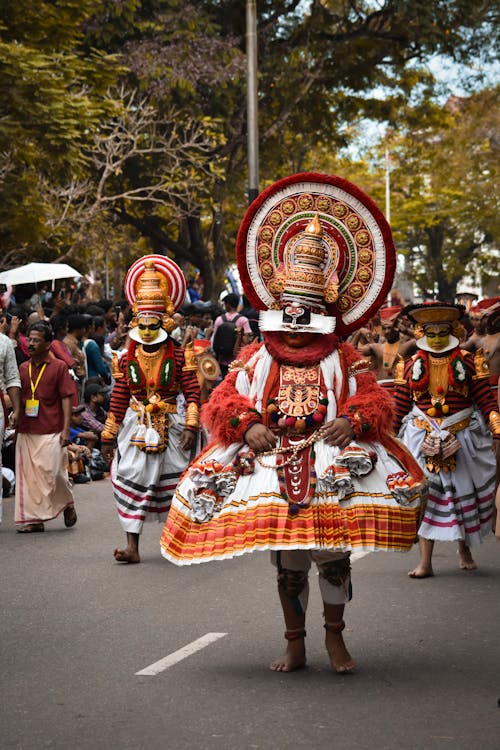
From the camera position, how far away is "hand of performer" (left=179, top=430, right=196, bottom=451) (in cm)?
1040

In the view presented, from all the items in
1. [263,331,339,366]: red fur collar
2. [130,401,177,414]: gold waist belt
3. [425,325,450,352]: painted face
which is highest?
[425,325,450,352]: painted face

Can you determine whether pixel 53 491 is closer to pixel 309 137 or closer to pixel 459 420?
pixel 459 420

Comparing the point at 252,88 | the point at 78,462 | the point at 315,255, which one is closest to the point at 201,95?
the point at 252,88

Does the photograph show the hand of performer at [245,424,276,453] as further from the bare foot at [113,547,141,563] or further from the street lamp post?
the street lamp post

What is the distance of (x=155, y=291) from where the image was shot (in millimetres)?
10250

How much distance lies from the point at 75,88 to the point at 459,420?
47.2 ft

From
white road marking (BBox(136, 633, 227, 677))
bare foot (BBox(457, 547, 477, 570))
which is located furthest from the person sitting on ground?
white road marking (BBox(136, 633, 227, 677))

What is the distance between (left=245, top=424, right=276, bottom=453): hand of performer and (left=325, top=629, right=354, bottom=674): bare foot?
3.11 ft

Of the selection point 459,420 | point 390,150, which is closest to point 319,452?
point 459,420

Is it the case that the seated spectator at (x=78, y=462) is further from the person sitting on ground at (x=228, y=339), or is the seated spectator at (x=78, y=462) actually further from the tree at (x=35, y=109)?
the tree at (x=35, y=109)

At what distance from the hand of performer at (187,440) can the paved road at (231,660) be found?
886 mm

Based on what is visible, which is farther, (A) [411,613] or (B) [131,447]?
(B) [131,447]

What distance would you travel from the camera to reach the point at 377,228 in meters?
6.93

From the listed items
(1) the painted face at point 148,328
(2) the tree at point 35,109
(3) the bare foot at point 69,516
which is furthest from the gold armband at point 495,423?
(2) the tree at point 35,109
